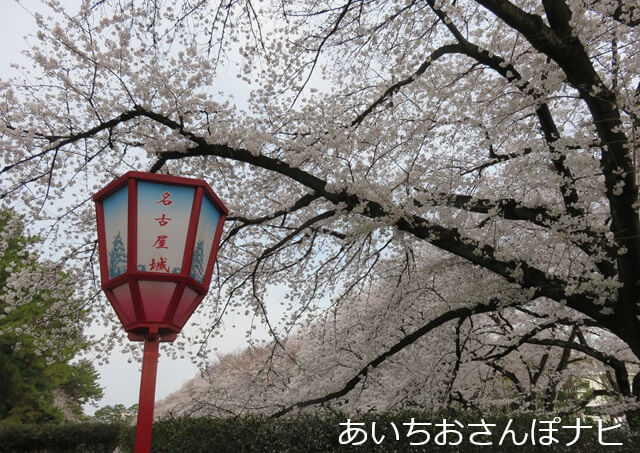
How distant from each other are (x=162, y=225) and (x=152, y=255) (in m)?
0.15

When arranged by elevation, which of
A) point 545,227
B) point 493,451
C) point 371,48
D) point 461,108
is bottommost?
point 493,451

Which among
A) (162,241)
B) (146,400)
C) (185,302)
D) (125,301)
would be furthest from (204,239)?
(146,400)

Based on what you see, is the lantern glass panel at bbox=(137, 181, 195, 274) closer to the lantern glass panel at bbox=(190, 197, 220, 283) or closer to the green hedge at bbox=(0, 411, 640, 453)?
the lantern glass panel at bbox=(190, 197, 220, 283)

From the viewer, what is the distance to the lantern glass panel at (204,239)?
8.24 feet

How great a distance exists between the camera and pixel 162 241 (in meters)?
2.43

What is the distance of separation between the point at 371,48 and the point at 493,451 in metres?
4.50

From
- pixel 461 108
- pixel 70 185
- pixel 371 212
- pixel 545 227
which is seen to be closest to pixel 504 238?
pixel 545 227

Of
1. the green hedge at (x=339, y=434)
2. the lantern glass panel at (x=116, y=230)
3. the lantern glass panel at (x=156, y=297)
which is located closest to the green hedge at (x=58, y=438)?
the green hedge at (x=339, y=434)

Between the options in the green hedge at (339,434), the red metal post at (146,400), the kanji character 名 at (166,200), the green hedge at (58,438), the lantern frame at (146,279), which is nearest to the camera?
the red metal post at (146,400)

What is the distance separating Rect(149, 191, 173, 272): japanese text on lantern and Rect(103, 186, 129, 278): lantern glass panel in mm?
141

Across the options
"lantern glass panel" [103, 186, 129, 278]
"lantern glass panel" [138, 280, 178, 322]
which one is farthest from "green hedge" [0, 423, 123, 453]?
"lantern glass panel" [138, 280, 178, 322]

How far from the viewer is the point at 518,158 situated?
6.46 meters

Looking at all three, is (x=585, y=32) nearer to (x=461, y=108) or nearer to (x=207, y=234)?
(x=461, y=108)

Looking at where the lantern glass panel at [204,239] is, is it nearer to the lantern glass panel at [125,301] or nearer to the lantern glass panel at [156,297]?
the lantern glass panel at [156,297]
